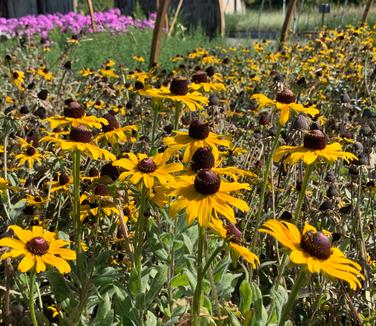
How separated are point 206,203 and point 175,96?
91 centimetres

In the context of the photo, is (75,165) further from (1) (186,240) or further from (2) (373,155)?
(2) (373,155)

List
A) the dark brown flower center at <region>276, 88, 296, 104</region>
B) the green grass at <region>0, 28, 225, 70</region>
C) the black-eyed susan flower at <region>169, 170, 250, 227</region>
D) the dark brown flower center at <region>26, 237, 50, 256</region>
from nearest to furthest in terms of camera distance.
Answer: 1. the black-eyed susan flower at <region>169, 170, 250, 227</region>
2. the dark brown flower center at <region>26, 237, 50, 256</region>
3. the dark brown flower center at <region>276, 88, 296, 104</region>
4. the green grass at <region>0, 28, 225, 70</region>

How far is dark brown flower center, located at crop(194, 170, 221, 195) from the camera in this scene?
139 centimetres

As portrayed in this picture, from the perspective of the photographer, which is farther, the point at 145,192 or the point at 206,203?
the point at 145,192

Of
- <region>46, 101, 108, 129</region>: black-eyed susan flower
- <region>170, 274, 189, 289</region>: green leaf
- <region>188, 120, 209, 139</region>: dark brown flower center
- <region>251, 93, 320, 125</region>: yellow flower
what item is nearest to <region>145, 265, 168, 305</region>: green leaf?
<region>170, 274, 189, 289</region>: green leaf

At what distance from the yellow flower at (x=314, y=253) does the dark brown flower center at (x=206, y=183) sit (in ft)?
0.55

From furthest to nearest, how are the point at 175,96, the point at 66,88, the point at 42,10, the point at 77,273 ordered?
the point at 42,10 → the point at 66,88 → the point at 175,96 → the point at 77,273

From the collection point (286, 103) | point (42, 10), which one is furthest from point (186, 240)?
point (42, 10)

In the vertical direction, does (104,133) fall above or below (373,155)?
above

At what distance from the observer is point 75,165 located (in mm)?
1643

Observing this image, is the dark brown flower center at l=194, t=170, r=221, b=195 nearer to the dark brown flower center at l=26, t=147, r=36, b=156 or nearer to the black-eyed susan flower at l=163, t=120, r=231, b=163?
the black-eyed susan flower at l=163, t=120, r=231, b=163

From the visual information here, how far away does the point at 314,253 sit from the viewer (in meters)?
1.26

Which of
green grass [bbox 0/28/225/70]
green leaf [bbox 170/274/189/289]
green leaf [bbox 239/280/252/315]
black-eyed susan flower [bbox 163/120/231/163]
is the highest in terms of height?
black-eyed susan flower [bbox 163/120/231/163]

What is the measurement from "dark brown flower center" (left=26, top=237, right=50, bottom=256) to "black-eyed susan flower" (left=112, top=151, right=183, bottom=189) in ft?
0.87
